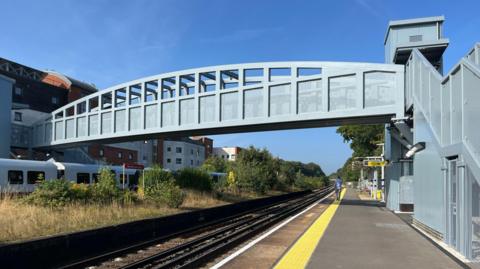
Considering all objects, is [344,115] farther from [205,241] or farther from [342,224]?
[205,241]

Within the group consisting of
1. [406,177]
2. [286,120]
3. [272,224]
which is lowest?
[272,224]

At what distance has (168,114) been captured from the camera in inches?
1217

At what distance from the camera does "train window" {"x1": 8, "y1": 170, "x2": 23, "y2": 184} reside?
926 inches

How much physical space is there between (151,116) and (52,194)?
1717 cm

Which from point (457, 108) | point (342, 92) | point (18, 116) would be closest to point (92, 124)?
point (18, 116)

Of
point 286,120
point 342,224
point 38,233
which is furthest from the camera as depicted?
point 286,120

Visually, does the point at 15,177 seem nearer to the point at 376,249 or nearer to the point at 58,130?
the point at 58,130

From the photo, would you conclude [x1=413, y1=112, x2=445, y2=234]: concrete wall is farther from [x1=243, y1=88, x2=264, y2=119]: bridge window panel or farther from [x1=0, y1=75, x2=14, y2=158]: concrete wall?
[x1=0, y1=75, x2=14, y2=158]: concrete wall

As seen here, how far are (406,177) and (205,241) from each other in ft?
37.4

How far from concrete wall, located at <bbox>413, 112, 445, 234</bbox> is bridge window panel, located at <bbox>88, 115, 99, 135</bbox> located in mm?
27577

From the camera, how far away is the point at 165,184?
22.1m

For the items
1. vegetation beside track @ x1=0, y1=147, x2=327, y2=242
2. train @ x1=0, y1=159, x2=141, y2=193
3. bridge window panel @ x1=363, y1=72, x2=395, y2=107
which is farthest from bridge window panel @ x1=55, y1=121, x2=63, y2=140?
bridge window panel @ x1=363, y1=72, x2=395, y2=107

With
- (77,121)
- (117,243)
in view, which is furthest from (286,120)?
(77,121)

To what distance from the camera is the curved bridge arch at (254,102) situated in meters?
22.5
